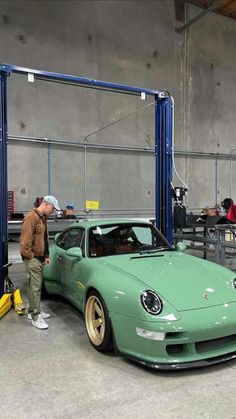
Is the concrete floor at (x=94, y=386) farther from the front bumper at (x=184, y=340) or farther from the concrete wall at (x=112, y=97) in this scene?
the concrete wall at (x=112, y=97)

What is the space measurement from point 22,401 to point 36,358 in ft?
2.57

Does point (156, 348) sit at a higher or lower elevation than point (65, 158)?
lower

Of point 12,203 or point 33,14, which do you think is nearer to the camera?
point 12,203

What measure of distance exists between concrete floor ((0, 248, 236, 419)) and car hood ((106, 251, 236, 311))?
559 mm

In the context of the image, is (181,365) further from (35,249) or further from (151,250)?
(35,249)

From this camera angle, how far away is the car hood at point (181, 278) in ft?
10.6

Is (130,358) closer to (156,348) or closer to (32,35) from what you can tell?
(156,348)

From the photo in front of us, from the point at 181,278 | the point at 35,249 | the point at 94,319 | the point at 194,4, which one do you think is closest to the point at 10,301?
the point at 35,249

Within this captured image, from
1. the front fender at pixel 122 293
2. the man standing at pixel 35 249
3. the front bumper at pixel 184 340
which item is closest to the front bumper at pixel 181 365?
the front bumper at pixel 184 340

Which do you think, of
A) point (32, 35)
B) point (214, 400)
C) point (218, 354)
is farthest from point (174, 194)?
point (32, 35)

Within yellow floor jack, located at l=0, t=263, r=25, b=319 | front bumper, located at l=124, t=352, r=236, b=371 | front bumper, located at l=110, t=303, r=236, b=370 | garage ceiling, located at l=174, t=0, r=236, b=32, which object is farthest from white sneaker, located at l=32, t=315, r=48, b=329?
garage ceiling, located at l=174, t=0, r=236, b=32

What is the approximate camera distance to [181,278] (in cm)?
354

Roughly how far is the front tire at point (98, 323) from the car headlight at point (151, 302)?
1.35 ft

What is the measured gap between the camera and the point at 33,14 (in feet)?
31.8
